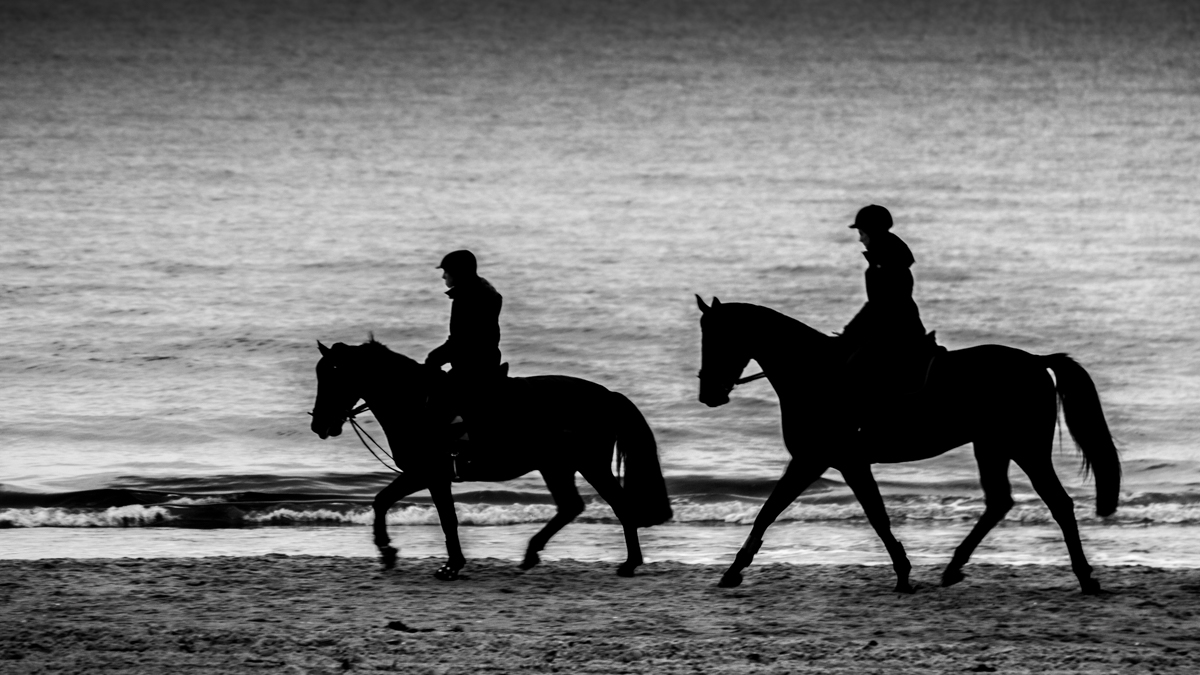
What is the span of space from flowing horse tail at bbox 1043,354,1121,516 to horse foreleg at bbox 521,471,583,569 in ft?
10.00

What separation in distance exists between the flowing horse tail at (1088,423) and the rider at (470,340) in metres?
3.28

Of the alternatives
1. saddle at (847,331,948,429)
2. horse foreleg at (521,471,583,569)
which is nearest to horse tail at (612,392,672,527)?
horse foreleg at (521,471,583,569)

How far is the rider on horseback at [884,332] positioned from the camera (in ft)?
31.1

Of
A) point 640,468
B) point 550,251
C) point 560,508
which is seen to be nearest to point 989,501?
point 640,468

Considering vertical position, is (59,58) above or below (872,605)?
above

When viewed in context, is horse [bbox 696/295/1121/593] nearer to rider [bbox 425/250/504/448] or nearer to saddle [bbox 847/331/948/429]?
saddle [bbox 847/331/948/429]

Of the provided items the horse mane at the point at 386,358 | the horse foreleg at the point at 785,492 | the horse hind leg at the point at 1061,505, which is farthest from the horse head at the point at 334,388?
the horse hind leg at the point at 1061,505

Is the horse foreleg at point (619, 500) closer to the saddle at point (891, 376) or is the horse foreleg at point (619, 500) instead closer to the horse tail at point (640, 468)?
the horse tail at point (640, 468)

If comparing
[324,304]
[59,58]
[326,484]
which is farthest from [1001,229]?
[59,58]

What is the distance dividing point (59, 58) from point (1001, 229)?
79.4 m

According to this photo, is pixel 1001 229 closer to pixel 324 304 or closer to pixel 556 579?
pixel 324 304

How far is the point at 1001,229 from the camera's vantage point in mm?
46531

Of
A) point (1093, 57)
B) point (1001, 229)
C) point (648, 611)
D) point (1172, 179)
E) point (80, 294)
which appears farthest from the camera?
point (1093, 57)

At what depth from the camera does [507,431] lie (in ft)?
33.9
